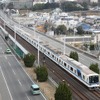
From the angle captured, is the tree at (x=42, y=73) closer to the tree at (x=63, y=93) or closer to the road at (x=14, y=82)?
the road at (x=14, y=82)

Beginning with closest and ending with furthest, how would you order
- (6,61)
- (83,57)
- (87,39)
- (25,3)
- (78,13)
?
(6,61)
(83,57)
(87,39)
(78,13)
(25,3)

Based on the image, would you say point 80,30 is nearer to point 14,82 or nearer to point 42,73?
point 42,73

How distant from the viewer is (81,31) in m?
80.2

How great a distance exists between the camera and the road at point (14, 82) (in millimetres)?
24328

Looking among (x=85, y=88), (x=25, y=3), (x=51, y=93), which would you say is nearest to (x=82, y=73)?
(x=85, y=88)

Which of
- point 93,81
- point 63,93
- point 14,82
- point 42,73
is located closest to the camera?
point 63,93

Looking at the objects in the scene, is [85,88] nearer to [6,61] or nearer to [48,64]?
[48,64]

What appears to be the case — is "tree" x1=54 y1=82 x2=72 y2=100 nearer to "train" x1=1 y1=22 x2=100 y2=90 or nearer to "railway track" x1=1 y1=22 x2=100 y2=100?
"railway track" x1=1 y1=22 x2=100 y2=100

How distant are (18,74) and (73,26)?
2339 inches

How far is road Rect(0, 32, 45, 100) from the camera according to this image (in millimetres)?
24328

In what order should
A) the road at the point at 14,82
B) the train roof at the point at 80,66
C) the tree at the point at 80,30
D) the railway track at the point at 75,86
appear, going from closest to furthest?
the railway track at the point at 75,86 < the road at the point at 14,82 < the train roof at the point at 80,66 < the tree at the point at 80,30

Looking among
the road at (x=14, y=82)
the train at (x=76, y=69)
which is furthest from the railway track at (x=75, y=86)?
the road at (x=14, y=82)

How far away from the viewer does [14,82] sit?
28484 millimetres

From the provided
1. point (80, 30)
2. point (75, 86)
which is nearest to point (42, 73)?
point (75, 86)
